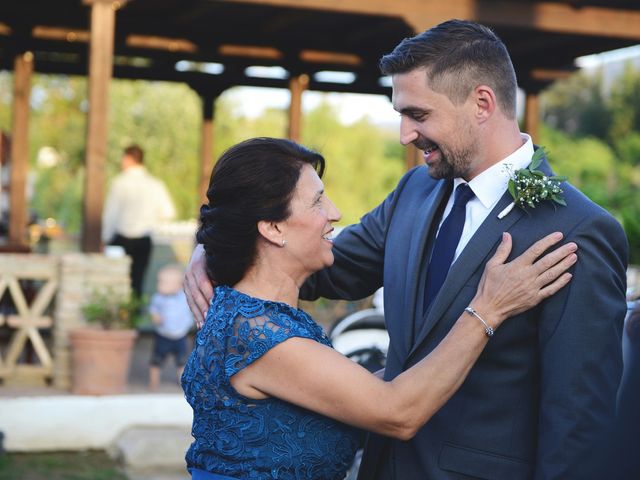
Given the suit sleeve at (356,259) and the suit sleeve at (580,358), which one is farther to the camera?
the suit sleeve at (356,259)

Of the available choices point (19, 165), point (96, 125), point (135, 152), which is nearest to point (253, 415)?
point (96, 125)

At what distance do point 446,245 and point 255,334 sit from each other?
587mm

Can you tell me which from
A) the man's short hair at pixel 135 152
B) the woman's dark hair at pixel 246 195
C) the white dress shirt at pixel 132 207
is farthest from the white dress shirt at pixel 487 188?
the man's short hair at pixel 135 152

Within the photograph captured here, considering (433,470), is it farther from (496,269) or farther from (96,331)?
(96,331)

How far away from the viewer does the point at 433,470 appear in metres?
2.86

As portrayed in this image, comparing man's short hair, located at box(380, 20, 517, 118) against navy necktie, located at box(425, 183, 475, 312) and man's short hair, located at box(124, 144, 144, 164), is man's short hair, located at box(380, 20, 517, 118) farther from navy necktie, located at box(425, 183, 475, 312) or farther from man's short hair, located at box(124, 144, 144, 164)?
man's short hair, located at box(124, 144, 144, 164)

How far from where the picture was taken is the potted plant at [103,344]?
803cm

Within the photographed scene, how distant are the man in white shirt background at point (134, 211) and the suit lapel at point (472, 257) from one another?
8.61 metres

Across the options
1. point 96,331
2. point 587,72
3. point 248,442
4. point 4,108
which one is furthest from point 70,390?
point 587,72

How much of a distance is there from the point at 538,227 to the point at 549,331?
272 millimetres

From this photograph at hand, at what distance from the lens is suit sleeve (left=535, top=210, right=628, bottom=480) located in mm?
2615

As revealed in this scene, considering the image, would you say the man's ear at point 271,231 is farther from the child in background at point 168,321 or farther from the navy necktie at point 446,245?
the child in background at point 168,321

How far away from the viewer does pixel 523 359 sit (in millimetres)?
2748

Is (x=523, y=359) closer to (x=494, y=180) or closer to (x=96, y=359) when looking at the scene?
(x=494, y=180)
